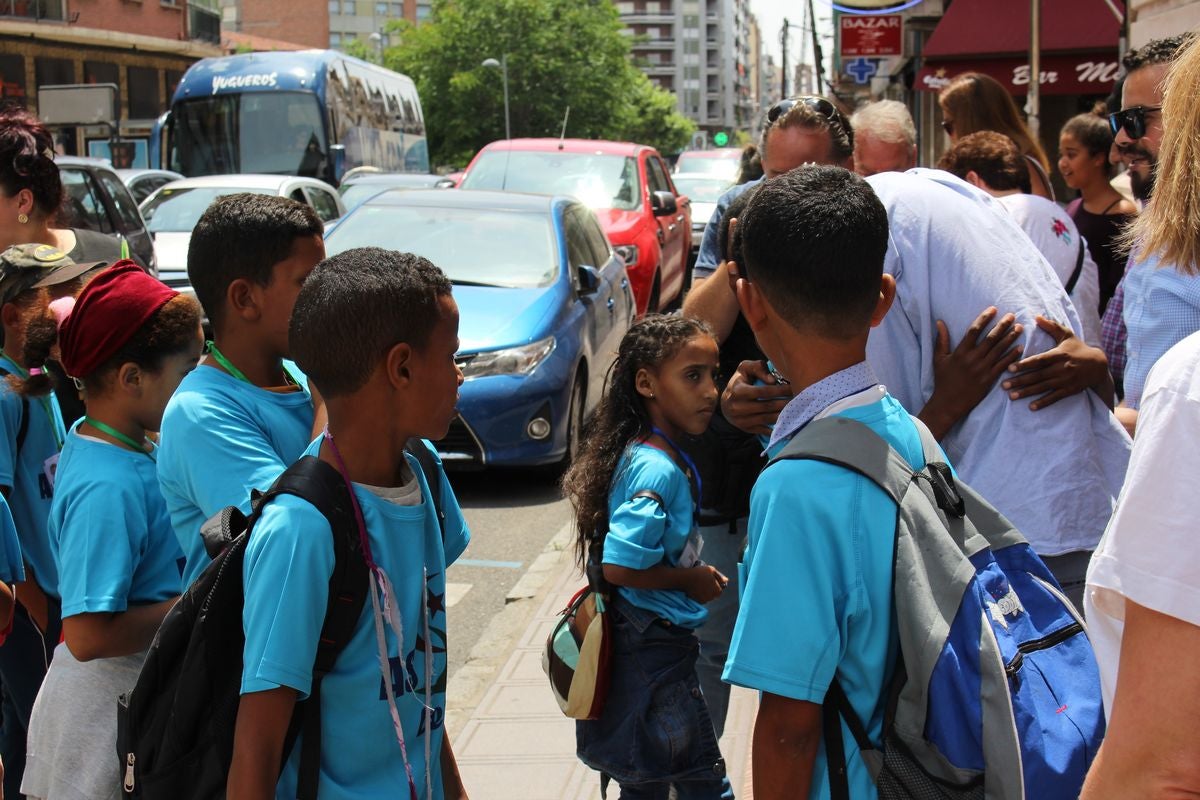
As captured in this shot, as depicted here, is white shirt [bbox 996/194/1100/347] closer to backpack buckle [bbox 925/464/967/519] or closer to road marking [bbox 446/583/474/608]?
backpack buckle [bbox 925/464/967/519]

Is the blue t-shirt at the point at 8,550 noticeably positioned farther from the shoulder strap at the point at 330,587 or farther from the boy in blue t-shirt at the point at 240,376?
the shoulder strap at the point at 330,587

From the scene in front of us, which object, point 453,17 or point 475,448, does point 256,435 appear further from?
point 453,17

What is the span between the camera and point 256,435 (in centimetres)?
234

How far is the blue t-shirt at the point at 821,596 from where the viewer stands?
5.73 feet

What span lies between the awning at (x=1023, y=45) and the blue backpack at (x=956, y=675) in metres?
12.6

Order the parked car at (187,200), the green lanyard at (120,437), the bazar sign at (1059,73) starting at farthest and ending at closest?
the bazar sign at (1059,73) < the parked car at (187,200) < the green lanyard at (120,437)

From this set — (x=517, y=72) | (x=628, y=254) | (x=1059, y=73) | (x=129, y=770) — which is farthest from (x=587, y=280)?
(x=517, y=72)

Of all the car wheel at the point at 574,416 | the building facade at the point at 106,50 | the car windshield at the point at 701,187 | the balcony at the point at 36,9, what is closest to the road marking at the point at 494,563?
the car wheel at the point at 574,416

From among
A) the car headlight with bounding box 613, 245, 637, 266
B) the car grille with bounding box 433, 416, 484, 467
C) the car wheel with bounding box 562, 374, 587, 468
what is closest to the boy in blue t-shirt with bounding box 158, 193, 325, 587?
the car grille with bounding box 433, 416, 484, 467

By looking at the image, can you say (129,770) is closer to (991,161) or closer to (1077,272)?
(1077,272)

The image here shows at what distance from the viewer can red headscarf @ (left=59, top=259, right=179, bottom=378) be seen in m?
2.51

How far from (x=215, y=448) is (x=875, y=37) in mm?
20427

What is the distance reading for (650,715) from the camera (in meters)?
3.17

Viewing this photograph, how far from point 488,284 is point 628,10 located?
14189 cm
